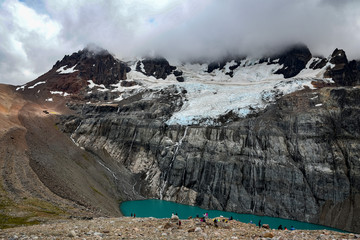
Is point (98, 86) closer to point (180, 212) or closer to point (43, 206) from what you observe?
point (180, 212)

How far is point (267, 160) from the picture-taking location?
67875mm

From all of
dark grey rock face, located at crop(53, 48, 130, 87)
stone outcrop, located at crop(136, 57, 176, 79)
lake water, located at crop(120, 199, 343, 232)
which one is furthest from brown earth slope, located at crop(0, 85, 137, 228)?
stone outcrop, located at crop(136, 57, 176, 79)

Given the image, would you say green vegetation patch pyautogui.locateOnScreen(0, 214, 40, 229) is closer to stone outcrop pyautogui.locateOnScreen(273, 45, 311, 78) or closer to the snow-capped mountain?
the snow-capped mountain

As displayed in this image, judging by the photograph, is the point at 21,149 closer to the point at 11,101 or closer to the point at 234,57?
the point at 11,101

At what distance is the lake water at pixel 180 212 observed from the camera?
2119 inches

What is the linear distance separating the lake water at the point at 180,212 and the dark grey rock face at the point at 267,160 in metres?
2.67

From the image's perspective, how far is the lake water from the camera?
2119 inches

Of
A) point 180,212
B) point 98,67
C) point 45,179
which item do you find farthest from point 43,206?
point 98,67

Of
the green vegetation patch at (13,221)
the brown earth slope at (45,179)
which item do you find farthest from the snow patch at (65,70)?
the green vegetation patch at (13,221)

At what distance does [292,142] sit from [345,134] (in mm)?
13877

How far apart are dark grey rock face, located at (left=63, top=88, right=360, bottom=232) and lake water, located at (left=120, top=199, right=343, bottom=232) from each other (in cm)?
267

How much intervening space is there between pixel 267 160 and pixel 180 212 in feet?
97.1

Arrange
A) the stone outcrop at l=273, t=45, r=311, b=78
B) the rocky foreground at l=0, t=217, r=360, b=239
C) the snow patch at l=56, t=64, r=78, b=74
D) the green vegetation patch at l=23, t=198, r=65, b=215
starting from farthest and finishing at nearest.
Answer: the snow patch at l=56, t=64, r=78, b=74, the stone outcrop at l=273, t=45, r=311, b=78, the green vegetation patch at l=23, t=198, r=65, b=215, the rocky foreground at l=0, t=217, r=360, b=239

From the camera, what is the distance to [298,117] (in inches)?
2872
